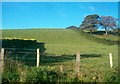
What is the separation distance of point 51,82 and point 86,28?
278 feet

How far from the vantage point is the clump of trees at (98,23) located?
93.6 meters

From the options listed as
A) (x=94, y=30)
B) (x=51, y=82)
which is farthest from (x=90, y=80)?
(x=94, y=30)

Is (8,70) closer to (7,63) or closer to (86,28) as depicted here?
(7,63)

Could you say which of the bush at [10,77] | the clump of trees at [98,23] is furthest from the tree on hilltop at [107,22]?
the bush at [10,77]

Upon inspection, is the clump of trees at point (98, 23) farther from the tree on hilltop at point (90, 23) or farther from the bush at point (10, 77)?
the bush at point (10, 77)

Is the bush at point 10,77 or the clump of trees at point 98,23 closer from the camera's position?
the bush at point 10,77

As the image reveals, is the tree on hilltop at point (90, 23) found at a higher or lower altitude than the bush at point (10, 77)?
higher

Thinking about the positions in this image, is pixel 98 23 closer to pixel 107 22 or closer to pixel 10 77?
pixel 107 22

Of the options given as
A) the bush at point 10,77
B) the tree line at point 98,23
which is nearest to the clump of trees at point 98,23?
the tree line at point 98,23

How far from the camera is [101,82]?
1082 cm

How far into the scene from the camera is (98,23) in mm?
98375

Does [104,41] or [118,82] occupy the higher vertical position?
[104,41]

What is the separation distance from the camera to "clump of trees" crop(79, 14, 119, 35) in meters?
93.6

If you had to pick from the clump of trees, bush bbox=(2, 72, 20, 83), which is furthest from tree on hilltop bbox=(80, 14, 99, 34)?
bush bbox=(2, 72, 20, 83)
